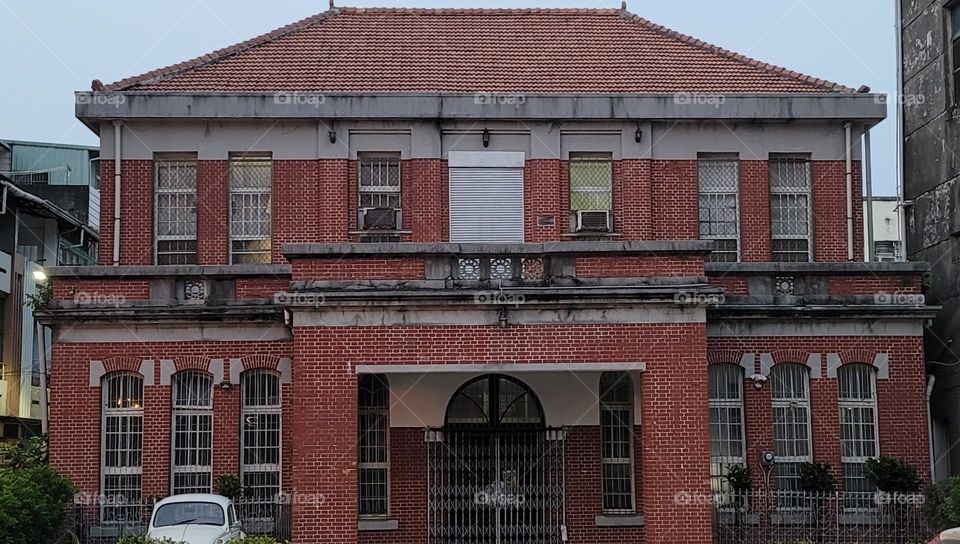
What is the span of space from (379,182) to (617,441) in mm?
7101

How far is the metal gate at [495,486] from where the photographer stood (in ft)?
68.2

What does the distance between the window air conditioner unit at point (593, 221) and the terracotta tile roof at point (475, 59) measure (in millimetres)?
2663

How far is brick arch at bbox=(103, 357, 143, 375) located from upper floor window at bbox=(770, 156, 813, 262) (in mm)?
12901

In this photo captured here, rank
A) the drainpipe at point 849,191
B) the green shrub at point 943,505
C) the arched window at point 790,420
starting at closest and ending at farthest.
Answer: the green shrub at point 943,505 < the arched window at point 790,420 < the drainpipe at point 849,191

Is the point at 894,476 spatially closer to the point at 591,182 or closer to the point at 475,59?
the point at 591,182

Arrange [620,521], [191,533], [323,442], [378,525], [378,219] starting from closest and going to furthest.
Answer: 1. [191,533]
2. [323,442]
3. [378,525]
4. [620,521]
5. [378,219]

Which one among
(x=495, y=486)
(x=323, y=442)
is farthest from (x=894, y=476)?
(x=323, y=442)

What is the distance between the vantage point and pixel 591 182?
78.2ft

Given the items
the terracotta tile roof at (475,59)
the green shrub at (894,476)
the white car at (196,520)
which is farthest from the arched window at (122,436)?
the green shrub at (894,476)

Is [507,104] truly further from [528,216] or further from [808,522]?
[808,522]

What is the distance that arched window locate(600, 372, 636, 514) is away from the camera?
21.9 m

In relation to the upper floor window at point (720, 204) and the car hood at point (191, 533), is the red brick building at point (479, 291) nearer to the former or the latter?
the upper floor window at point (720, 204)

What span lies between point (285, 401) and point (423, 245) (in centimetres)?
520

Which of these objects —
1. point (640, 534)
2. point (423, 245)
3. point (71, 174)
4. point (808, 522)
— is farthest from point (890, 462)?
point (71, 174)
